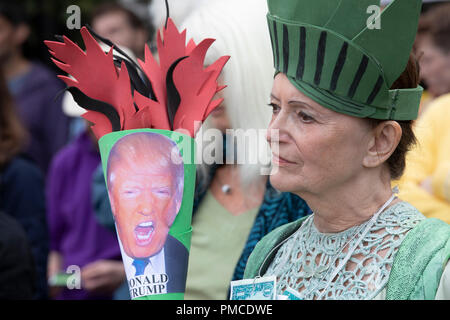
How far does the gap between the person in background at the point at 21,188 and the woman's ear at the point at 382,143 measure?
6.19 ft

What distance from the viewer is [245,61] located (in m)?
2.18

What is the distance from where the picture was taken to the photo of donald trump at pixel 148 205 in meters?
1.52

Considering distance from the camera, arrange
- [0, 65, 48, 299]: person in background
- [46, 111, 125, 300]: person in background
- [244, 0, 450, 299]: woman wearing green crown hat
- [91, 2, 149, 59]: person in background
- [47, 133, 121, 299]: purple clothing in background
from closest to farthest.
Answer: [244, 0, 450, 299]: woman wearing green crown hat
[0, 65, 48, 299]: person in background
[46, 111, 125, 300]: person in background
[47, 133, 121, 299]: purple clothing in background
[91, 2, 149, 59]: person in background

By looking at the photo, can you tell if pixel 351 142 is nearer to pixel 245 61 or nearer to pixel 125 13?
pixel 245 61

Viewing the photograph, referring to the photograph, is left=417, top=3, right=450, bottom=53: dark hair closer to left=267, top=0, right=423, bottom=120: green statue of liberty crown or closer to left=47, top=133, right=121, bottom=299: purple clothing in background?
left=267, top=0, right=423, bottom=120: green statue of liberty crown

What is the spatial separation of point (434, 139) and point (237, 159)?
75 centimetres

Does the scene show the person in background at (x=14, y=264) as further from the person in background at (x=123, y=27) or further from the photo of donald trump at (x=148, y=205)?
the person in background at (x=123, y=27)

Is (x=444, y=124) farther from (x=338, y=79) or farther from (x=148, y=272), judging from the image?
(x=148, y=272)

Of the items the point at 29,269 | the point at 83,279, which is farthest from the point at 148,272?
the point at 83,279

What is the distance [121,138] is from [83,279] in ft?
6.46

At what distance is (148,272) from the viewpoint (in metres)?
1.52

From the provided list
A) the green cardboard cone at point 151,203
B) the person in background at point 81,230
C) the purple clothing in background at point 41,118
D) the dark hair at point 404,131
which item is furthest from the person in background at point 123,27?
the dark hair at point 404,131

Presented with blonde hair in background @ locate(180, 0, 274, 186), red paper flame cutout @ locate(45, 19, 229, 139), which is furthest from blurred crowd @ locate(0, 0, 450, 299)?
red paper flame cutout @ locate(45, 19, 229, 139)

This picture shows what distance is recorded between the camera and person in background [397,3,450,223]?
230 centimetres
